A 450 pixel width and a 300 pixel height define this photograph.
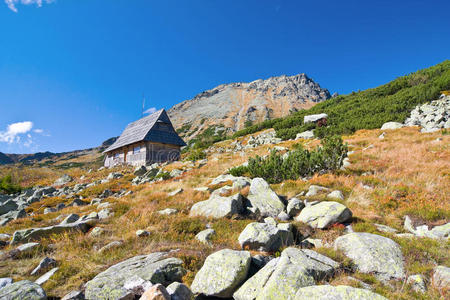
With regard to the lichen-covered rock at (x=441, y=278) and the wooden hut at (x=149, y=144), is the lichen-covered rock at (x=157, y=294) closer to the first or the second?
the lichen-covered rock at (x=441, y=278)

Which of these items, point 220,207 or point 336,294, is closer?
point 336,294

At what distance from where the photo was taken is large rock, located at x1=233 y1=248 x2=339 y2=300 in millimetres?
2828

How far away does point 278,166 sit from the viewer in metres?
10.9

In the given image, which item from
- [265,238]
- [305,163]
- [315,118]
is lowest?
[265,238]

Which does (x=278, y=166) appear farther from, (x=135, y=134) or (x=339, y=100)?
(x=339, y=100)

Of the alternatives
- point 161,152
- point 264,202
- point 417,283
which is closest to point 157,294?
point 417,283

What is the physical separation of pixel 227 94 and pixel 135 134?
341 ft

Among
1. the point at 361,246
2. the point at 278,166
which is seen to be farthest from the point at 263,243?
the point at 278,166

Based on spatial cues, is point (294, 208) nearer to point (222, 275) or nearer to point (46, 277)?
point (222, 275)

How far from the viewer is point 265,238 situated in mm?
4598

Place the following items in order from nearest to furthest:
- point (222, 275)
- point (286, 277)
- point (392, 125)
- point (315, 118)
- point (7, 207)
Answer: point (286, 277) < point (222, 275) < point (7, 207) < point (392, 125) < point (315, 118)

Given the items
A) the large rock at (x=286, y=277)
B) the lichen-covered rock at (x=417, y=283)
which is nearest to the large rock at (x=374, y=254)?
the lichen-covered rock at (x=417, y=283)

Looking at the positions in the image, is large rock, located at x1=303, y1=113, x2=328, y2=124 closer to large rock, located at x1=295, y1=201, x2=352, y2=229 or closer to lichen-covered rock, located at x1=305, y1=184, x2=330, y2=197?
lichen-covered rock, located at x1=305, y1=184, x2=330, y2=197

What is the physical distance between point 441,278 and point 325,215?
8.52ft
